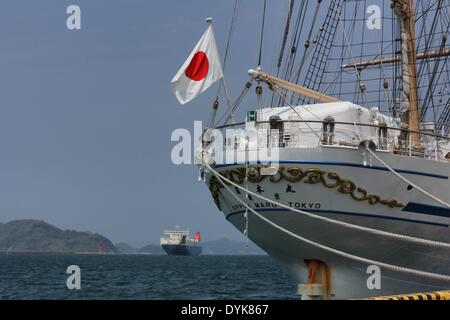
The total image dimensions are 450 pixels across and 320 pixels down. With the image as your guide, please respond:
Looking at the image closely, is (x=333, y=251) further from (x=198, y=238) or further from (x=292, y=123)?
(x=198, y=238)

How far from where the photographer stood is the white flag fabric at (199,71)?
19750 millimetres

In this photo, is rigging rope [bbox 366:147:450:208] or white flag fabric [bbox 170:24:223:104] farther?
white flag fabric [bbox 170:24:223:104]

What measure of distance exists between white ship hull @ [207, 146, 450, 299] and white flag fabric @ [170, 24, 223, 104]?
2.61m

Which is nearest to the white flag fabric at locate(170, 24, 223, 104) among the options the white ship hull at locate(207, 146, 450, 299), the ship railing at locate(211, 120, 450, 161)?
the ship railing at locate(211, 120, 450, 161)

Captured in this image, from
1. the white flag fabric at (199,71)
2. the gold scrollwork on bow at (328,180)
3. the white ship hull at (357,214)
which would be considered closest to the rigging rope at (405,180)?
the white ship hull at (357,214)

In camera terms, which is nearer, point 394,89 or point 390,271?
point 390,271

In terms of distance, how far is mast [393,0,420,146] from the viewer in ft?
80.7

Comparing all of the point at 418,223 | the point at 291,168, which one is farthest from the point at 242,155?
the point at 418,223

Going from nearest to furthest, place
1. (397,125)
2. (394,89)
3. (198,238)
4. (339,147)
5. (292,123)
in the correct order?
(339,147), (292,123), (397,125), (394,89), (198,238)

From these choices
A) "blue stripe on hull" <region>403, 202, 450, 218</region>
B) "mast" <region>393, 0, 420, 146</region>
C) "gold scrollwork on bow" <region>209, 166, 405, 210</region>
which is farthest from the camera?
"mast" <region>393, 0, 420, 146</region>

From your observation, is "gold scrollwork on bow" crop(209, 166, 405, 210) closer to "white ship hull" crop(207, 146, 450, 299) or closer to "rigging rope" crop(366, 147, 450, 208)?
"white ship hull" crop(207, 146, 450, 299)
